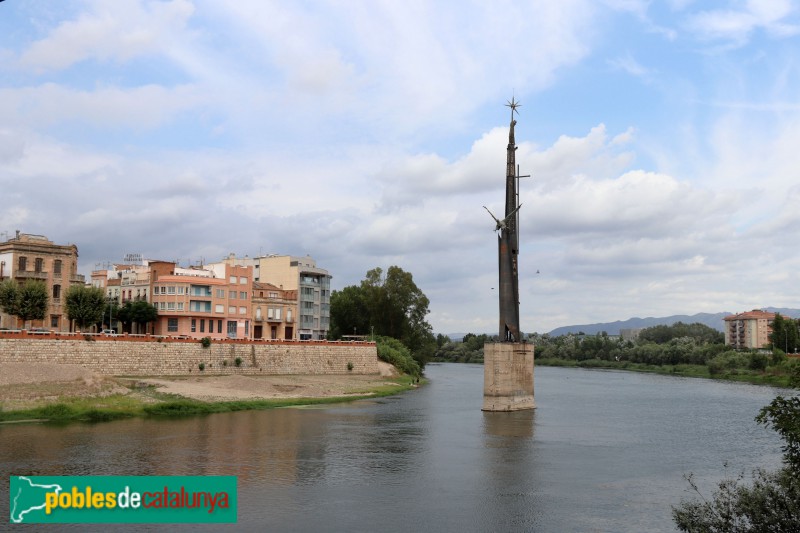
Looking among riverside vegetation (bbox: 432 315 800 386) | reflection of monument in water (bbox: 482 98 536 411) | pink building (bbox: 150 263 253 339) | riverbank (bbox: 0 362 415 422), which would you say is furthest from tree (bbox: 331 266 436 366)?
reflection of monument in water (bbox: 482 98 536 411)

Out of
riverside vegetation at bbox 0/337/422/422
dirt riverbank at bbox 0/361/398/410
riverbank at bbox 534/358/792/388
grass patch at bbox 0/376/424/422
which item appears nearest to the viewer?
grass patch at bbox 0/376/424/422

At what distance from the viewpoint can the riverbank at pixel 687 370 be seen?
377 ft

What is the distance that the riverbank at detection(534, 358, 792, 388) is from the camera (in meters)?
115

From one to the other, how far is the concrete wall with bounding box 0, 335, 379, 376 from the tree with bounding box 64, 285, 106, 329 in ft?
23.5

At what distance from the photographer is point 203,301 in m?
86.3

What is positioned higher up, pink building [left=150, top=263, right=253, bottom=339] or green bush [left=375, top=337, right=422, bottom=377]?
pink building [left=150, top=263, right=253, bottom=339]

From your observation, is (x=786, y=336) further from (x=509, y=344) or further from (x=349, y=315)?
(x=509, y=344)

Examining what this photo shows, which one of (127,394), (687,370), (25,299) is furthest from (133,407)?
(687,370)

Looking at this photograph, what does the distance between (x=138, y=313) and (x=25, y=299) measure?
14.1 m

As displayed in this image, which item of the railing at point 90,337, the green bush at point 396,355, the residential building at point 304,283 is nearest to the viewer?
the railing at point 90,337

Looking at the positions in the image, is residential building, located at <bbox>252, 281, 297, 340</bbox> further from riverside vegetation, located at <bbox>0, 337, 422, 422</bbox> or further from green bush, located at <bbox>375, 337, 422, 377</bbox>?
riverside vegetation, located at <bbox>0, 337, 422, 422</bbox>

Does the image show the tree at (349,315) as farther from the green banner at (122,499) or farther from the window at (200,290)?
the green banner at (122,499)

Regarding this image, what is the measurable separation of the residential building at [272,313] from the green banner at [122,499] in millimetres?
64889

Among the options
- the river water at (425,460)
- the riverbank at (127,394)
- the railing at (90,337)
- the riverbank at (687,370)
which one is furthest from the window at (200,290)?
the riverbank at (687,370)
